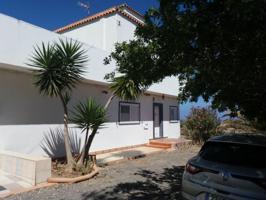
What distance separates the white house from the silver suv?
484cm

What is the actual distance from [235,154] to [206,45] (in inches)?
81.4

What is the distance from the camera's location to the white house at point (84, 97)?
368 inches

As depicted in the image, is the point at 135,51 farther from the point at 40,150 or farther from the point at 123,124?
the point at 123,124

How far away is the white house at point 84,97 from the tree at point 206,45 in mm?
2456

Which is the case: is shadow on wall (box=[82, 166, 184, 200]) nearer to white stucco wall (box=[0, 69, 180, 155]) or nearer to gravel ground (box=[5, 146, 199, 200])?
gravel ground (box=[5, 146, 199, 200])

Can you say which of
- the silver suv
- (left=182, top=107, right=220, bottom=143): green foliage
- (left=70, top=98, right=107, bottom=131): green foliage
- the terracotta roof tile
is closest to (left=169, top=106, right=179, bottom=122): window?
(left=182, top=107, right=220, bottom=143): green foliage

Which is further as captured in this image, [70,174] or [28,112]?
[28,112]

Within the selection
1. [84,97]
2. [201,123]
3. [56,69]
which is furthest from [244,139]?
[201,123]

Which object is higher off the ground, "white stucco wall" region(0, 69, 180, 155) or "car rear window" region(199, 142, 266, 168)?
"white stucco wall" region(0, 69, 180, 155)

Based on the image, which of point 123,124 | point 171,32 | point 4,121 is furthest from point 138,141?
point 171,32

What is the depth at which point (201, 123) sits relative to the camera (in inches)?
728

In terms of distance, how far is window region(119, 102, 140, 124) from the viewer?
15.3 metres

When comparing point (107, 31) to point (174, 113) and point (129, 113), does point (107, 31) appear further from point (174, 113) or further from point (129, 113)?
point (174, 113)

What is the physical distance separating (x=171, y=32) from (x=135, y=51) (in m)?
1.43
